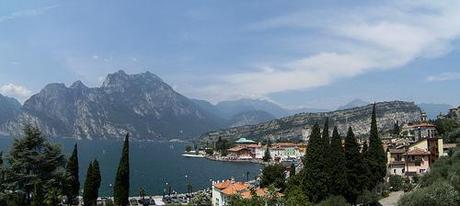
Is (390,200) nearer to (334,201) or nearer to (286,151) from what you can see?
(334,201)

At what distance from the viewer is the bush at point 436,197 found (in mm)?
33625

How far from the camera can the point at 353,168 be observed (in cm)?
4869

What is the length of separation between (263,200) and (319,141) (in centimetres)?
1804

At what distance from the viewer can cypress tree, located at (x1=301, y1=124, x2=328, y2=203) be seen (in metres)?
45.2

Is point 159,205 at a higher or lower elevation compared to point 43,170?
lower

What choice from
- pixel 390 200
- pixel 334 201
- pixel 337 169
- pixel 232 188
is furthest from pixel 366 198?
pixel 232 188

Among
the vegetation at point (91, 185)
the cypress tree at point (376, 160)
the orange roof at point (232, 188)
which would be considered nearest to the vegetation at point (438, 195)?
the cypress tree at point (376, 160)

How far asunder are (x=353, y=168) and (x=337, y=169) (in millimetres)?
3674

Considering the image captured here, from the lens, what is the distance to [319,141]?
47188 mm

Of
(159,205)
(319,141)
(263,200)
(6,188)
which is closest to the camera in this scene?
(263,200)

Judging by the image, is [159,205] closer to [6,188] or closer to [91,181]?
[91,181]

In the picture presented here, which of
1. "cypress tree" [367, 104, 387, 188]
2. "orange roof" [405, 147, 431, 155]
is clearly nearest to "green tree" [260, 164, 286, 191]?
"cypress tree" [367, 104, 387, 188]

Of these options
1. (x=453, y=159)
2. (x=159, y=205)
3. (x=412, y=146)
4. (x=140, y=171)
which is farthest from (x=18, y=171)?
(x=140, y=171)

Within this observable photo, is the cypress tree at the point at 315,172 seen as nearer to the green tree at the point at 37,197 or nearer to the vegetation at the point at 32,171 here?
the vegetation at the point at 32,171
